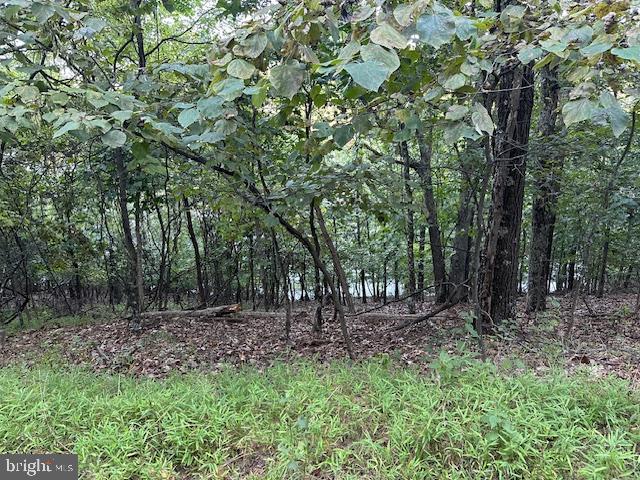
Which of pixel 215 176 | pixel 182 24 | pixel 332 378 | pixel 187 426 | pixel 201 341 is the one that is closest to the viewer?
pixel 187 426

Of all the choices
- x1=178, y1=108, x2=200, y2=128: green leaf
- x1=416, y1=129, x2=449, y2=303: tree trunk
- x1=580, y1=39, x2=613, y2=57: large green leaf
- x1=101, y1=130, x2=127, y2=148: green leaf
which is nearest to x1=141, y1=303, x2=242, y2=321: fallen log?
x1=416, y1=129, x2=449, y2=303: tree trunk

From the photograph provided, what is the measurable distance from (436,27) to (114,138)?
1403 mm

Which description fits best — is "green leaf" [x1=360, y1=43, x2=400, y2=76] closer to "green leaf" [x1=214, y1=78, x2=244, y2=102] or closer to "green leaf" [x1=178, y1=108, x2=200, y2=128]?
"green leaf" [x1=214, y1=78, x2=244, y2=102]

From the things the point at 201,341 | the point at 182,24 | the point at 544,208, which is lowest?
the point at 201,341

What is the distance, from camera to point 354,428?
2.23 m

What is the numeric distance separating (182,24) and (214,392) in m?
7.51

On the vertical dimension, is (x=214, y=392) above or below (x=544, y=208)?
below

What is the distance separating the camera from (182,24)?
7.88 m

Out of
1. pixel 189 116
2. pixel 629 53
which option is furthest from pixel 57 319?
pixel 629 53

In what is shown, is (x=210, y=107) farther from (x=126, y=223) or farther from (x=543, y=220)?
(x=543, y=220)

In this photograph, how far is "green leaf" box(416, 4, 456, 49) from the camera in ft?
3.99

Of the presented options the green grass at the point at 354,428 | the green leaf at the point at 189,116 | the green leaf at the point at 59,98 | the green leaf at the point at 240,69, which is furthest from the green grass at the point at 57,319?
the green leaf at the point at 240,69

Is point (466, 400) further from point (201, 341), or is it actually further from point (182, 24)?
point (182, 24)

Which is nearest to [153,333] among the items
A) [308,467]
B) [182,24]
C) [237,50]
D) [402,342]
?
[402,342]
